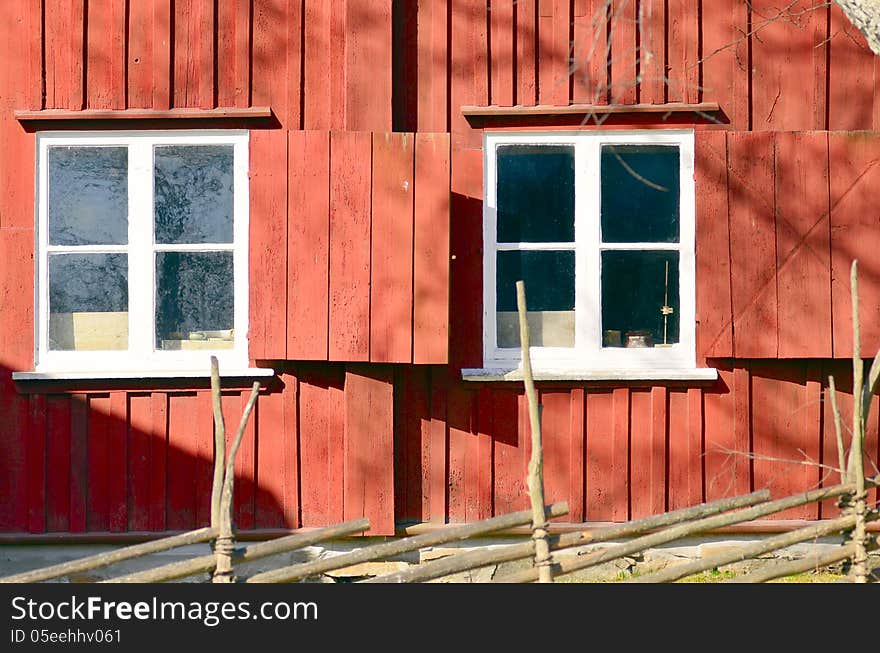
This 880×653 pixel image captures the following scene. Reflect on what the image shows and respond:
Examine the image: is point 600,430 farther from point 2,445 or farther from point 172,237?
point 2,445

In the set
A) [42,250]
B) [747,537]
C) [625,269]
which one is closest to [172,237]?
[42,250]

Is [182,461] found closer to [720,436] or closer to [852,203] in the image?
[720,436]

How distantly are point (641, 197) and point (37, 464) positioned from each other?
391 centimetres

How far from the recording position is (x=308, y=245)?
210 inches

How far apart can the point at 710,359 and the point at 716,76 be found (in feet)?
5.53

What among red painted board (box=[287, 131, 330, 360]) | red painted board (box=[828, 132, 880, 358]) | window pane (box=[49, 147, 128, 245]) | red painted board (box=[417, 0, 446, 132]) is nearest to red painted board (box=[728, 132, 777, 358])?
red painted board (box=[828, 132, 880, 358])

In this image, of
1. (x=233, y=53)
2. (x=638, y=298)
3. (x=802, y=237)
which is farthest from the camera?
(x=638, y=298)

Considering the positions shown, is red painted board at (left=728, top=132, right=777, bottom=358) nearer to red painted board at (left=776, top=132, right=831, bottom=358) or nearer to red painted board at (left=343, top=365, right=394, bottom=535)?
red painted board at (left=776, top=132, right=831, bottom=358)

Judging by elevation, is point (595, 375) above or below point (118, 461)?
above

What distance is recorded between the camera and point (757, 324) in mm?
5426

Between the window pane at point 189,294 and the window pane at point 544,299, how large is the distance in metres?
1.65

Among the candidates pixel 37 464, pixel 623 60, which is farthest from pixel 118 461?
pixel 623 60

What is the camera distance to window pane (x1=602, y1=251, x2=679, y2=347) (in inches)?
223

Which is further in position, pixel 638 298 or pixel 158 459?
pixel 638 298
